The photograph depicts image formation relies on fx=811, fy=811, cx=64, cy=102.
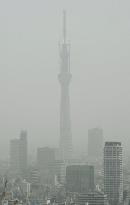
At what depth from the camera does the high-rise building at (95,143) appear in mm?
27727

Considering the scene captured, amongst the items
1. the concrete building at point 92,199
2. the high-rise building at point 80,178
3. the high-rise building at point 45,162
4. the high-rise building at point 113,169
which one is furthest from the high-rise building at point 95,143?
the concrete building at point 92,199

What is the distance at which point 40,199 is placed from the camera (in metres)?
20.2

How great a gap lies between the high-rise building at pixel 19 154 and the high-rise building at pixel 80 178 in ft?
9.57

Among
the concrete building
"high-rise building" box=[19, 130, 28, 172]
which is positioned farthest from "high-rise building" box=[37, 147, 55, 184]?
the concrete building

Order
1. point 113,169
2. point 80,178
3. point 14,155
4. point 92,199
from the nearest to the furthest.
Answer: point 92,199 → point 80,178 → point 113,169 → point 14,155

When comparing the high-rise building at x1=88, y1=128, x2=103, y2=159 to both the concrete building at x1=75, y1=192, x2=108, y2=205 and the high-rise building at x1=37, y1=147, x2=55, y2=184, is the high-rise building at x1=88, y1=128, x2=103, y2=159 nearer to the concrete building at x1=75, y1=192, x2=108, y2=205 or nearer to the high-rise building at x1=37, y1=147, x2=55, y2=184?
the high-rise building at x1=37, y1=147, x2=55, y2=184

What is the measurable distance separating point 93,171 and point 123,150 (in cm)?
111

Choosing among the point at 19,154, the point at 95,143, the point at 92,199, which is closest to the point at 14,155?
the point at 19,154

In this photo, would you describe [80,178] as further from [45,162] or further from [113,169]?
[45,162]

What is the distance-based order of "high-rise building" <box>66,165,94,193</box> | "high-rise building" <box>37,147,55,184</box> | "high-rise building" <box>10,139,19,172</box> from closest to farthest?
"high-rise building" <box>66,165,94,193</box> < "high-rise building" <box>37,147,55,184</box> < "high-rise building" <box>10,139,19,172</box>

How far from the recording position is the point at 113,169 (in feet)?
79.7

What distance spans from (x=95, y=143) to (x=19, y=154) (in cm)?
283

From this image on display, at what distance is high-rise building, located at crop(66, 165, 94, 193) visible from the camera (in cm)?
2314

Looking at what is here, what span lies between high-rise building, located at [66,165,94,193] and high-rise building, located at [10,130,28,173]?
2916 millimetres
